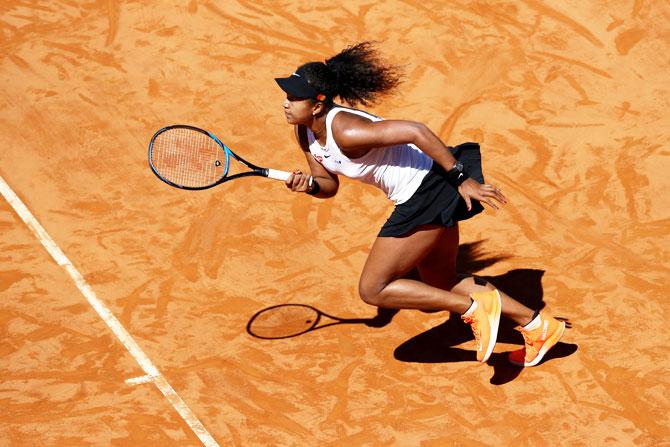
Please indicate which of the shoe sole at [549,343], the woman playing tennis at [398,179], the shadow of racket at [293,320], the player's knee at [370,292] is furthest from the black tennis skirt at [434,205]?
the shadow of racket at [293,320]

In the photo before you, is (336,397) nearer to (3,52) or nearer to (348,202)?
(348,202)

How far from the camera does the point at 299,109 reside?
245 inches

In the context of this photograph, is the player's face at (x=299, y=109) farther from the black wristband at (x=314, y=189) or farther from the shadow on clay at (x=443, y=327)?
the shadow on clay at (x=443, y=327)

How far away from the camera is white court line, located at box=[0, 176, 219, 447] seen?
6.63 metres

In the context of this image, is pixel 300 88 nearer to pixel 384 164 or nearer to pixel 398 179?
pixel 384 164

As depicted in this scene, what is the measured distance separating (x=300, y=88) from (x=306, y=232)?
2.39 meters

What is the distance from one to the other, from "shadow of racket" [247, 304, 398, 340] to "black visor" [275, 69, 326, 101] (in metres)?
1.92

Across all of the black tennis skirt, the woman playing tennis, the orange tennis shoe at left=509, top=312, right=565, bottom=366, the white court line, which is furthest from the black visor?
the white court line

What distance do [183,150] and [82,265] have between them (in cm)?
128

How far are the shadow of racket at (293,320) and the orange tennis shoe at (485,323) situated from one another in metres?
1.02

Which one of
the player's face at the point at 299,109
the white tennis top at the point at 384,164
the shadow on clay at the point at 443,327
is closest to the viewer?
the player's face at the point at 299,109

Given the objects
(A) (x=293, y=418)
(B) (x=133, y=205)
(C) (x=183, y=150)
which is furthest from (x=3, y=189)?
(A) (x=293, y=418)

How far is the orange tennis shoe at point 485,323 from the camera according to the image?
21.6ft

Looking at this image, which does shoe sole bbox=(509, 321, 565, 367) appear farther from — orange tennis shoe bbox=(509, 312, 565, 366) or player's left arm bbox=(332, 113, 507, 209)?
player's left arm bbox=(332, 113, 507, 209)
